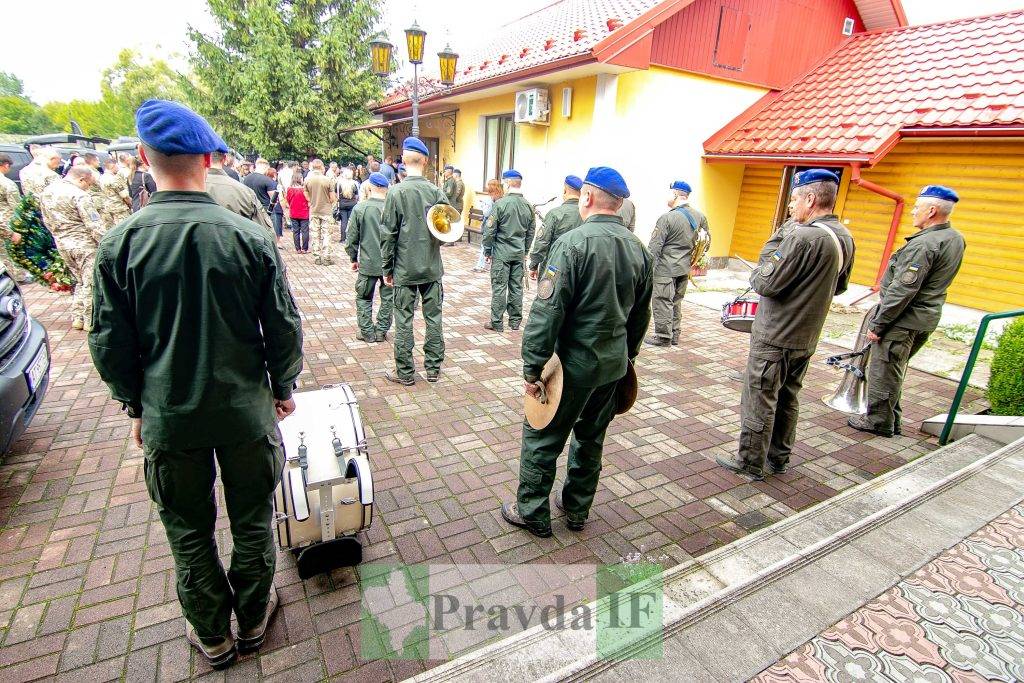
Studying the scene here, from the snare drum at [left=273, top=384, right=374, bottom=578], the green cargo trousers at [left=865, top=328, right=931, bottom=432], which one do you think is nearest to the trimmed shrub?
the green cargo trousers at [left=865, top=328, right=931, bottom=432]

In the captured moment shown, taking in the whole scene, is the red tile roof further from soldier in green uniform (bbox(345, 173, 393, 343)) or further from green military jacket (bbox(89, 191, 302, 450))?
green military jacket (bbox(89, 191, 302, 450))

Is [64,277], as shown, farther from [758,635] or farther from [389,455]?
[758,635]

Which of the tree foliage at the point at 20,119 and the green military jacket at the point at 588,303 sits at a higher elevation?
the tree foliage at the point at 20,119

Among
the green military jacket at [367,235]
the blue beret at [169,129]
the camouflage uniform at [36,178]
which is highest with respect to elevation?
the blue beret at [169,129]

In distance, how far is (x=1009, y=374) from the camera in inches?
177

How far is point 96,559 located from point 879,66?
13389mm

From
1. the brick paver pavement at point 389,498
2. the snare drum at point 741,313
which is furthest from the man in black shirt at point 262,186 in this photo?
the snare drum at point 741,313

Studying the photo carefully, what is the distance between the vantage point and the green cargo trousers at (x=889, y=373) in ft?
14.5

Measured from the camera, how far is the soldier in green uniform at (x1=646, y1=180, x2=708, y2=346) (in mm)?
6488

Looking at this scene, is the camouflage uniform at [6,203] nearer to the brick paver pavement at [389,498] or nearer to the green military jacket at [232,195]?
the brick paver pavement at [389,498]

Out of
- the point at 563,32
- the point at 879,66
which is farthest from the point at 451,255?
the point at 879,66

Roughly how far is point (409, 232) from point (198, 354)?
3121 mm

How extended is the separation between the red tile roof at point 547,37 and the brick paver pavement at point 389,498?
6.43m

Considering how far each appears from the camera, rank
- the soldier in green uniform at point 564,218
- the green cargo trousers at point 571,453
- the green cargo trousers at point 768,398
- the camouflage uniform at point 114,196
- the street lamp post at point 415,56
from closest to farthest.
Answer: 1. the green cargo trousers at point 571,453
2. the green cargo trousers at point 768,398
3. the soldier in green uniform at point 564,218
4. the camouflage uniform at point 114,196
5. the street lamp post at point 415,56
